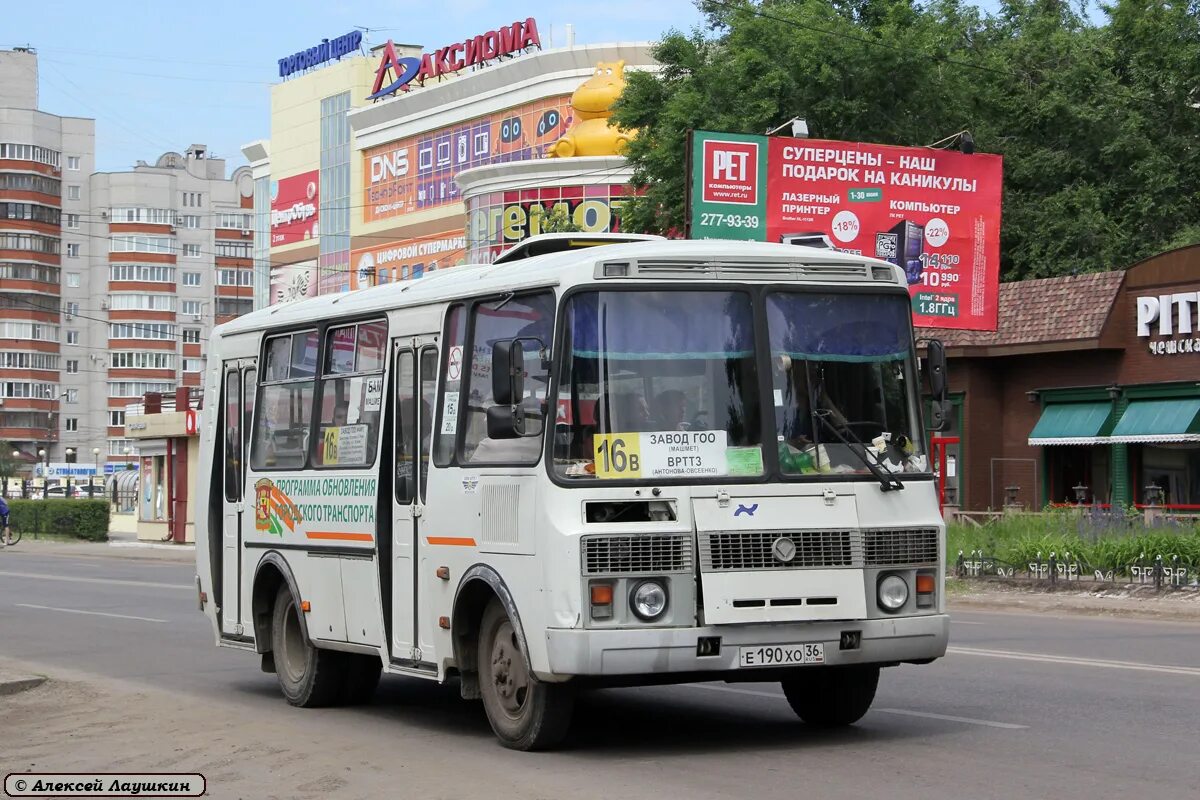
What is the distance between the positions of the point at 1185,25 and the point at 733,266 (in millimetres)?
39988

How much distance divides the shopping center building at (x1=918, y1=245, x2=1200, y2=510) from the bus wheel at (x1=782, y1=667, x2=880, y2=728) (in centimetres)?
2406

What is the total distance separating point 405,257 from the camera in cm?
9475

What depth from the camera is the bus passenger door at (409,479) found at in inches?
454

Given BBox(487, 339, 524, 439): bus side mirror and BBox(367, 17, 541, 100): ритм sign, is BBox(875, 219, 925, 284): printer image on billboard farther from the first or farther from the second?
BBox(367, 17, 541, 100): ритм sign

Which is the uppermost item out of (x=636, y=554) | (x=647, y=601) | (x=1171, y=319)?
(x=1171, y=319)

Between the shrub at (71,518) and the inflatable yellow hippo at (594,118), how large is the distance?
24.1 m

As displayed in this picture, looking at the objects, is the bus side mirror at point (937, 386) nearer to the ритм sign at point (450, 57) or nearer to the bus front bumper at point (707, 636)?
the bus front bumper at point (707, 636)

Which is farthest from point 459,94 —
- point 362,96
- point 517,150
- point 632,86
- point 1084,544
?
point 1084,544

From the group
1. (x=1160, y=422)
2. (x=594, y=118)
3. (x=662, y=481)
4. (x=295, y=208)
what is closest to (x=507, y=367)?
(x=662, y=481)

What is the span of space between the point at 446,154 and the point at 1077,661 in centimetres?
7861

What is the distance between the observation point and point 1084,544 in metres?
25.0

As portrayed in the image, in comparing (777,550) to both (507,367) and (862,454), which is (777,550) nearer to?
(862,454)

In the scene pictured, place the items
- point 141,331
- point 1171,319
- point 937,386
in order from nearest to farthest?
point 937,386, point 1171,319, point 141,331

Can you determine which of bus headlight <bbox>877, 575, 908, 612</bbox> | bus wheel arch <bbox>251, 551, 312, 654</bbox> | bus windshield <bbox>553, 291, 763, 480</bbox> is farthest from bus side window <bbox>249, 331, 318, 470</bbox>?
bus headlight <bbox>877, 575, 908, 612</bbox>
